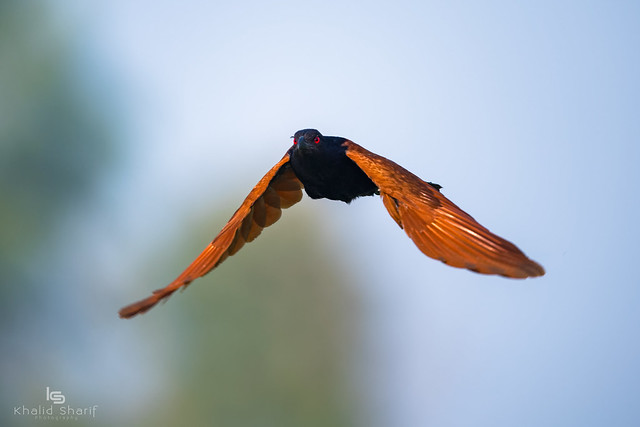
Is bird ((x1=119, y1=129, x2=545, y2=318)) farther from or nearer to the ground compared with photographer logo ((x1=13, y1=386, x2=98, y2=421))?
farther from the ground

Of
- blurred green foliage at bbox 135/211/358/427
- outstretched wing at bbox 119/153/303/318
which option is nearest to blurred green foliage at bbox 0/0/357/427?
blurred green foliage at bbox 135/211/358/427

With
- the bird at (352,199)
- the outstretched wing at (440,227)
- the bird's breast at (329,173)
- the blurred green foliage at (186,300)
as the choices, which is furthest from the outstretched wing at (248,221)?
the blurred green foliage at (186,300)

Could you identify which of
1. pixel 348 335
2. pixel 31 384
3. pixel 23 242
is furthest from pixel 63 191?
pixel 348 335

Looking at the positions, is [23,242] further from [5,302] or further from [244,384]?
[244,384]

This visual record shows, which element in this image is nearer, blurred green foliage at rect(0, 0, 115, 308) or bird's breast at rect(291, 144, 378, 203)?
bird's breast at rect(291, 144, 378, 203)

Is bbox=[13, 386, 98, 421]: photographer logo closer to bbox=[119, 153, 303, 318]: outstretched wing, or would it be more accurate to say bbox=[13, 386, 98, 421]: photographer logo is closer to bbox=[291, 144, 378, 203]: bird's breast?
bbox=[119, 153, 303, 318]: outstretched wing

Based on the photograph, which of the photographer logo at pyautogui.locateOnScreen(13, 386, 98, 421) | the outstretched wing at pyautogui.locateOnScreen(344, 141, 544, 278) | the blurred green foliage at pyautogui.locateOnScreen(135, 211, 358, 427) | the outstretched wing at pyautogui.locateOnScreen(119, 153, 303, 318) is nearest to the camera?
the outstretched wing at pyautogui.locateOnScreen(344, 141, 544, 278)

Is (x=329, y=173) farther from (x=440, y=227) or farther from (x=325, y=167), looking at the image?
(x=440, y=227)
